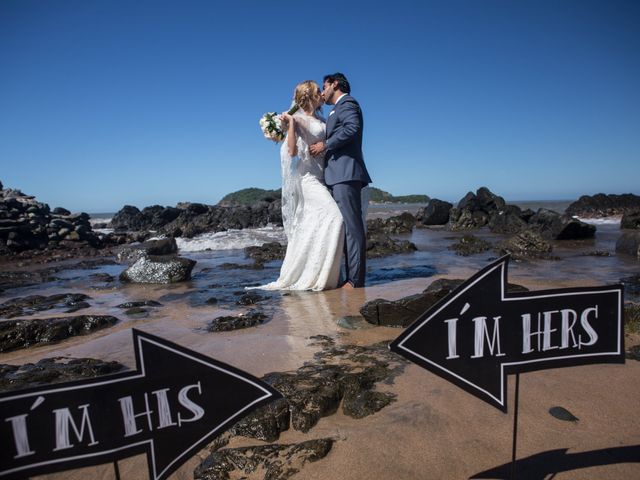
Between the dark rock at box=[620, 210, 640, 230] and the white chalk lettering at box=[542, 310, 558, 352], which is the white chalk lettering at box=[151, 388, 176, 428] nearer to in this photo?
the white chalk lettering at box=[542, 310, 558, 352]

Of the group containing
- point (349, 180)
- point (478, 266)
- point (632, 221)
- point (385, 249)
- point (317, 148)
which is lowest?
point (478, 266)

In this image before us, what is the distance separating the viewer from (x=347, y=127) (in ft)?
17.1

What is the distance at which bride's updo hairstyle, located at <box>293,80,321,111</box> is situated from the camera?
5.57 metres

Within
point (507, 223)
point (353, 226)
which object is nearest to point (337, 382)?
A: point (353, 226)

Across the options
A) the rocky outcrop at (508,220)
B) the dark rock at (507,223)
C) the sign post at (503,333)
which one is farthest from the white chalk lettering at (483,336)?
the dark rock at (507,223)

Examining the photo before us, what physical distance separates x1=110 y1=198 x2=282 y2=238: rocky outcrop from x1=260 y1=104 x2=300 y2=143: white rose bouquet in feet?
52.3

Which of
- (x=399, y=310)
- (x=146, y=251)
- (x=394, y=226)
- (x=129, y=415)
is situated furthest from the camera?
(x=394, y=226)

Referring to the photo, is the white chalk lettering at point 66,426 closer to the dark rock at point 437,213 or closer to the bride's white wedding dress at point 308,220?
the bride's white wedding dress at point 308,220

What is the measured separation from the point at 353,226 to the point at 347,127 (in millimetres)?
1270

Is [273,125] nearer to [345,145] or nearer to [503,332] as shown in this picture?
[345,145]

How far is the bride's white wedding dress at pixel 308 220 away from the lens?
558cm

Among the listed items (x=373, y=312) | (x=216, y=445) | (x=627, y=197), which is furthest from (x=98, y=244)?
(x=627, y=197)

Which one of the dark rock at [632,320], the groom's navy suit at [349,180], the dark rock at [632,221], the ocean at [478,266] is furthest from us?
the dark rock at [632,221]

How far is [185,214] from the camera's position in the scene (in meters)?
25.7
